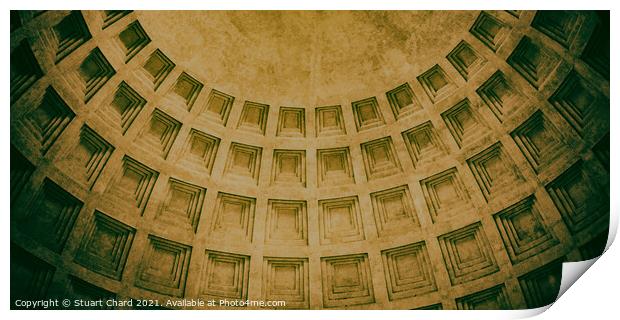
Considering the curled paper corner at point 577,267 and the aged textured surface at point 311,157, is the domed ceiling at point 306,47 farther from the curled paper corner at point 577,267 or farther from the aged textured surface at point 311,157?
the curled paper corner at point 577,267

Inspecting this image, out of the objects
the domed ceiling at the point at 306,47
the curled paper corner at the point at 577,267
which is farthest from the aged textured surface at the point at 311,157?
the curled paper corner at the point at 577,267

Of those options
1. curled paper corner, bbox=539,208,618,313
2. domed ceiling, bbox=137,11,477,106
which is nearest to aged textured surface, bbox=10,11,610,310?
domed ceiling, bbox=137,11,477,106

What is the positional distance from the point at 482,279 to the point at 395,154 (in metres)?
4.43

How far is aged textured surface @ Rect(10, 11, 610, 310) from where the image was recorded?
44.3 feet

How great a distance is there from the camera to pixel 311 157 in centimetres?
1673

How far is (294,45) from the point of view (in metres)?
15.6

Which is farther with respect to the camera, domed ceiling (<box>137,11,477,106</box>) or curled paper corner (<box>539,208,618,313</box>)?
domed ceiling (<box>137,11,477,106</box>)

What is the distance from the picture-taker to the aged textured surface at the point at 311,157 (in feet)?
44.3

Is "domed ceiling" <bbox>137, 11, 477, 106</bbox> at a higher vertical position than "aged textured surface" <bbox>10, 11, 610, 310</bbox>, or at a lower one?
higher

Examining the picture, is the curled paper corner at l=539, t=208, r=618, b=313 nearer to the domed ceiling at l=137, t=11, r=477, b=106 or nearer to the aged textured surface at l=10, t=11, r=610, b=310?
the aged textured surface at l=10, t=11, r=610, b=310

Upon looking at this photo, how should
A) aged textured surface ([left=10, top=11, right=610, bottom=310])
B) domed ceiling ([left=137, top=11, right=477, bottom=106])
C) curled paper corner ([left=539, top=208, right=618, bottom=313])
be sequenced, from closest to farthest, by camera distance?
curled paper corner ([left=539, top=208, right=618, bottom=313]) < aged textured surface ([left=10, top=11, right=610, bottom=310]) < domed ceiling ([left=137, top=11, right=477, bottom=106])

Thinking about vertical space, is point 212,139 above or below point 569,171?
above

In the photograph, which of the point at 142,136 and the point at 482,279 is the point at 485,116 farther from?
the point at 142,136

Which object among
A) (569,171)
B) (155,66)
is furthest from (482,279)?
(155,66)
